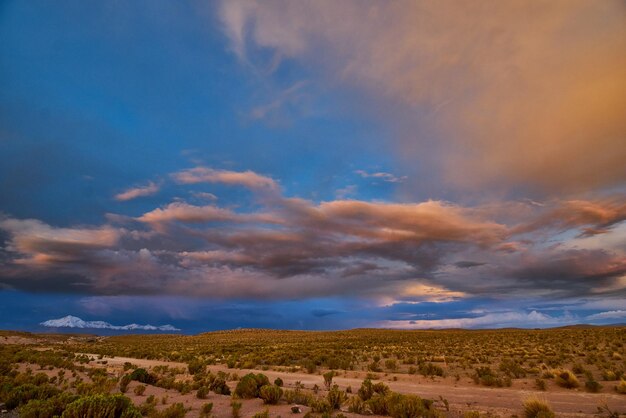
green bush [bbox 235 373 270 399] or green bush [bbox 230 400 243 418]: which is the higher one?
green bush [bbox 235 373 270 399]

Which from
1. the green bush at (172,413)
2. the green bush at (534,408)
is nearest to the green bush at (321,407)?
the green bush at (172,413)

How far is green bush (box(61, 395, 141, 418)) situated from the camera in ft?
34.8

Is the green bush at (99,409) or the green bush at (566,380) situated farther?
the green bush at (566,380)

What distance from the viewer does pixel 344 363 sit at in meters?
31.1

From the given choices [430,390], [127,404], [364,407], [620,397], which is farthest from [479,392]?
[127,404]

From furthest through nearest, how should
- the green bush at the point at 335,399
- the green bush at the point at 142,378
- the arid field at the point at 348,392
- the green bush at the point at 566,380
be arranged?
the green bush at the point at 142,378, the green bush at the point at 566,380, the green bush at the point at 335,399, the arid field at the point at 348,392

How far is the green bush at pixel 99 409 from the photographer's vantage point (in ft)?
34.8

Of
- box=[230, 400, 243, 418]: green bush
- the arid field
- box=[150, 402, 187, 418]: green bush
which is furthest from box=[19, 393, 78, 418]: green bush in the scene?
box=[230, 400, 243, 418]: green bush

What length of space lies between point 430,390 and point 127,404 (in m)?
15.2

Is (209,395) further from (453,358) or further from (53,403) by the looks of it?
(453,358)

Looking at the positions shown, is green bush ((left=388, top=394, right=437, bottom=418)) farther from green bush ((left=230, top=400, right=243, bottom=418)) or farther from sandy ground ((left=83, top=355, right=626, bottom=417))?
green bush ((left=230, top=400, right=243, bottom=418))

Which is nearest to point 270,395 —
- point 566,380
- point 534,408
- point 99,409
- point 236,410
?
point 236,410

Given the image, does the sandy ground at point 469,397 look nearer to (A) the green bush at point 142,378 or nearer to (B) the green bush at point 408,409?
(A) the green bush at point 142,378

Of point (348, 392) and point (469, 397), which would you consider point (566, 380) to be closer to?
point (469, 397)
